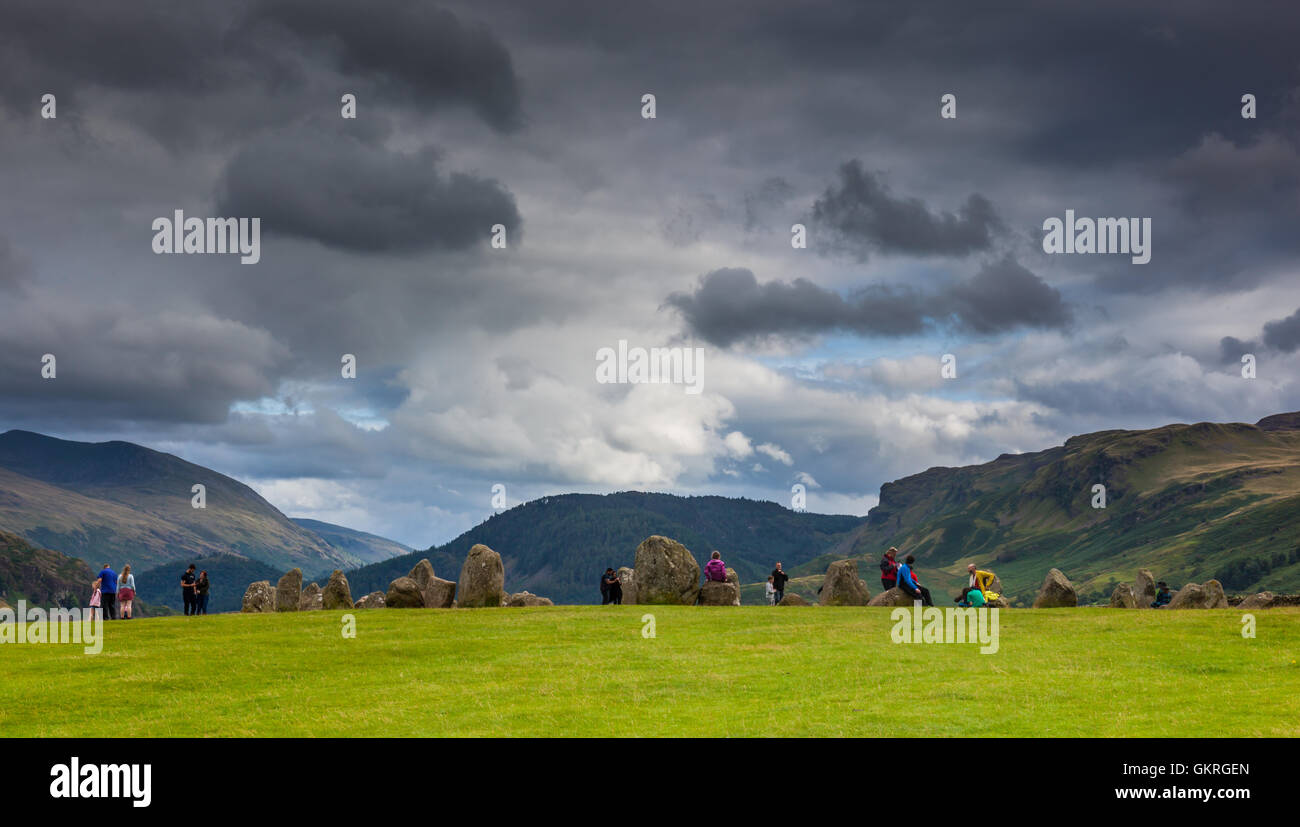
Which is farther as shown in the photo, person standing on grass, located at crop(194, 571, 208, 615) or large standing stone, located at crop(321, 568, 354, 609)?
person standing on grass, located at crop(194, 571, 208, 615)

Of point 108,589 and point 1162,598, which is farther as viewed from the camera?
point 1162,598

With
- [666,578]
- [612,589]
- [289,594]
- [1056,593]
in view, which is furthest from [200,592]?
[1056,593]

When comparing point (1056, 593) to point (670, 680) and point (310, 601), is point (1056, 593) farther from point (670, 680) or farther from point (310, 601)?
point (310, 601)

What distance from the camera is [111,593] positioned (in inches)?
2053

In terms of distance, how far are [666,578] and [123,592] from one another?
31346 millimetres

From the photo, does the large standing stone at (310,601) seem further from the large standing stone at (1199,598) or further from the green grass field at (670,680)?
the large standing stone at (1199,598)

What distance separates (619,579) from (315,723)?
133 ft

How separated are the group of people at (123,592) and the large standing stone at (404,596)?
10.1m

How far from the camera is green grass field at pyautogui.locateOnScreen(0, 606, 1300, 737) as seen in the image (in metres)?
23.3

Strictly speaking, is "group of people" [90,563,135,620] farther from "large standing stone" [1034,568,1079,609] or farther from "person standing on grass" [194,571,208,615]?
"large standing stone" [1034,568,1079,609]

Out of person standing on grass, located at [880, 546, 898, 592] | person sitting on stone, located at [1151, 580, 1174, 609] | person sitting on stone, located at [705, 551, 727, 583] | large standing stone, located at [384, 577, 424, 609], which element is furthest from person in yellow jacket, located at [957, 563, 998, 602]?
large standing stone, located at [384, 577, 424, 609]

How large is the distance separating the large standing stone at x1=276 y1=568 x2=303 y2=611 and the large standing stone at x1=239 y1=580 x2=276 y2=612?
3.97 feet
